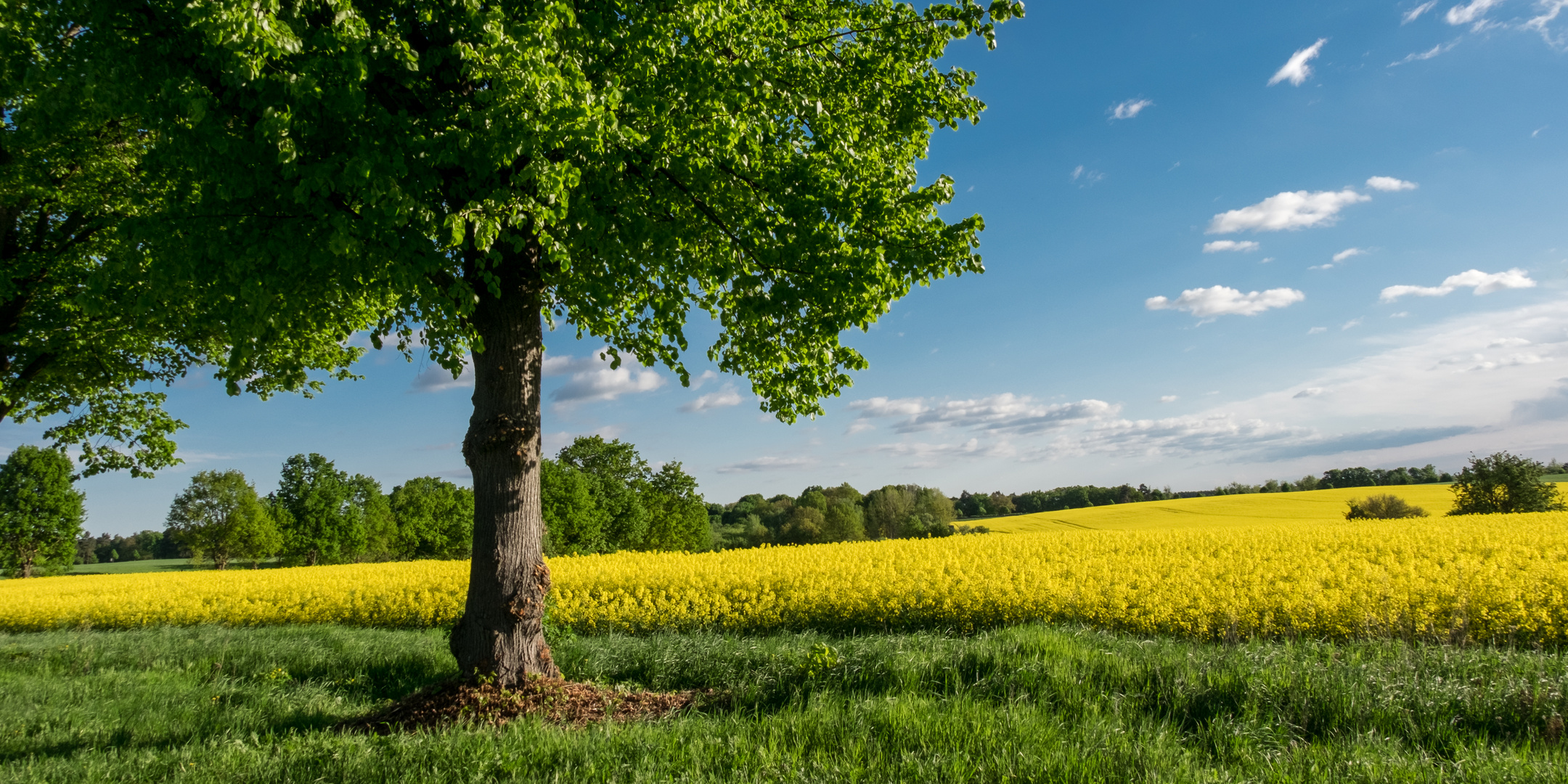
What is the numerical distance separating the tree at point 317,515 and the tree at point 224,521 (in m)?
1.33

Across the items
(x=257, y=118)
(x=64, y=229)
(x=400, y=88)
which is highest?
(x=64, y=229)

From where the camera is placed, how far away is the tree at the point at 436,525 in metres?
56.4

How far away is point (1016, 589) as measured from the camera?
12258 millimetres

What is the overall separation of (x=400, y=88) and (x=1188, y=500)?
63.2 m

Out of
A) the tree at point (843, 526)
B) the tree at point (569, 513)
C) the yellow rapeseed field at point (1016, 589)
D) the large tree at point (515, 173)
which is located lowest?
the tree at point (843, 526)

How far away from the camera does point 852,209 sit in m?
6.81

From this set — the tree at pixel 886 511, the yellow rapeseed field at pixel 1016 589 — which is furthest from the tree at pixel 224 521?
the tree at pixel 886 511

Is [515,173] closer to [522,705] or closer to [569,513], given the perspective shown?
[522,705]

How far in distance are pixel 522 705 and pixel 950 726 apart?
3900 mm

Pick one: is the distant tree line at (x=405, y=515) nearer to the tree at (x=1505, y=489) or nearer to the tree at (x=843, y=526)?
the tree at (x=843, y=526)

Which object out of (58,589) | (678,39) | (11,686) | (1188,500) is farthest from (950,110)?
(1188,500)

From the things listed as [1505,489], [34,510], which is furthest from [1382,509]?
[34,510]

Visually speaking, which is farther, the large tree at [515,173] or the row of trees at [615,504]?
the row of trees at [615,504]

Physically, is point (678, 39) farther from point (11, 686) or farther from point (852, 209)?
point (11, 686)
